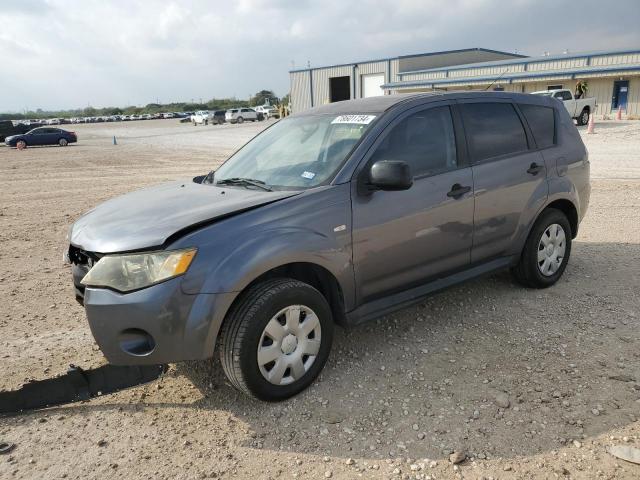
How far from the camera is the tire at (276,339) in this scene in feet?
9.93

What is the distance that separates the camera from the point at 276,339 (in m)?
3.16

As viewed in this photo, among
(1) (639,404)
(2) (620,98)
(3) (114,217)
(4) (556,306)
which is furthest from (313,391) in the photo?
(2) (620,98)

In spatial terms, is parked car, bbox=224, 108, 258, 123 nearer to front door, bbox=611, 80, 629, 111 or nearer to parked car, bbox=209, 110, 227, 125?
parked car, bbox=209, 110, 227, 125

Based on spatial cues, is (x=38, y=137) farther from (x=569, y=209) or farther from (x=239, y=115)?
(x=569, y=209)

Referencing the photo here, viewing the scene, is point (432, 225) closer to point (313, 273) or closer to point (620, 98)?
point (313, 273)

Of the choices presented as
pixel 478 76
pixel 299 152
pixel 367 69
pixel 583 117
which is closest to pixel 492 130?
pixel 299 152

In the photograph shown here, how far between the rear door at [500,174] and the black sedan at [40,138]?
32571mm

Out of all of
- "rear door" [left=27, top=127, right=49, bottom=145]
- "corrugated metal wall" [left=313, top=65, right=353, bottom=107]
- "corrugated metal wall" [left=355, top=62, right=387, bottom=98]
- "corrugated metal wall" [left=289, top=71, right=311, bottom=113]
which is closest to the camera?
"rear door" [left=27, top=127, right=49, bottom=145]

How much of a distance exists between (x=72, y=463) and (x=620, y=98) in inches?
1482

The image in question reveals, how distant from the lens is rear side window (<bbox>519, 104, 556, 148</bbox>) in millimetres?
4820

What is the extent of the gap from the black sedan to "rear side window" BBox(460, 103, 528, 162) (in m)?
32.5

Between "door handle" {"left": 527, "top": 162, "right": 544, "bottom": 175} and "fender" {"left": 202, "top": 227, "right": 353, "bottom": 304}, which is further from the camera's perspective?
"door handle" {"left": 527, "top": 162, "right": 544, "bottom": 175}

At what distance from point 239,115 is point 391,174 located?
178 feet

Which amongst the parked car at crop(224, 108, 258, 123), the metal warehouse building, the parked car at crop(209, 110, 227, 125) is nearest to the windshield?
the metal warehouse building
